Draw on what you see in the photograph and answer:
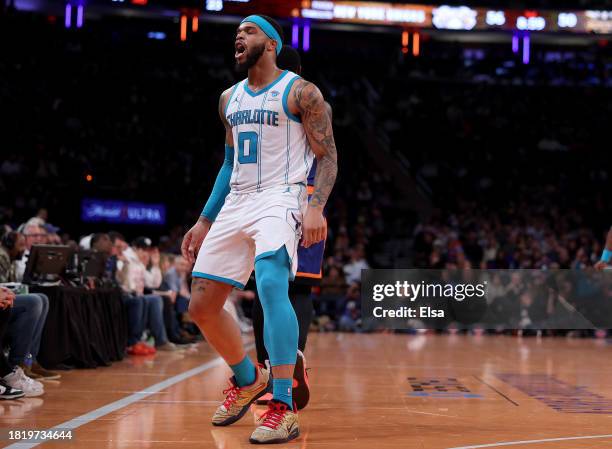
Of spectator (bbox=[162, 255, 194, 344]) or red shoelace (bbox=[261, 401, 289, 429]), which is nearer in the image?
red shoelace (bbox=[261, 401, 289, 429])

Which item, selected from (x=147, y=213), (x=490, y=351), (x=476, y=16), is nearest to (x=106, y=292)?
(x=490, y=351)

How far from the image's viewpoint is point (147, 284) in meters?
10.4

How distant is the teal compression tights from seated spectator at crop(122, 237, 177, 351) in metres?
5.93

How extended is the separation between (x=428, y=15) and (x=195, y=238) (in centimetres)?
2044

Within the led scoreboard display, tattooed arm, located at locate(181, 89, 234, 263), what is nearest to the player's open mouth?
tattooed arm, located at locate(181, 89, 234, 263)

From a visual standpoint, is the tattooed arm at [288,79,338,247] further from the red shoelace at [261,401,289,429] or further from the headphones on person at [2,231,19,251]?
the headphones on person at [2,231,19,251]

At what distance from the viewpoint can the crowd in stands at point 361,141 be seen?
18.1 m

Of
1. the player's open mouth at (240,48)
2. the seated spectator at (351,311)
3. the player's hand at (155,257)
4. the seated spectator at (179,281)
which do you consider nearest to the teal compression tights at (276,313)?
the player's open mouth at (240,48)

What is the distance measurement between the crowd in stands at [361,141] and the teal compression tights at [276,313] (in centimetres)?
877

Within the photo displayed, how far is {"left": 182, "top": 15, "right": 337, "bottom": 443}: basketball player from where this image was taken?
377 cm

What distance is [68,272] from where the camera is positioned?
771 cm

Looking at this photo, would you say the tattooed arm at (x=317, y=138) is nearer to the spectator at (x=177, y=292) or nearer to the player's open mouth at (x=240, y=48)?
the player's open mouth at (x=240, y=48)

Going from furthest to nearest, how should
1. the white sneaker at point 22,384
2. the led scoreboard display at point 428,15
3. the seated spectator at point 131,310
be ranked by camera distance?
the led scoreboard display at point 428,15 < the seated spectator at point 131,310 < the white sneaker at point 22,384

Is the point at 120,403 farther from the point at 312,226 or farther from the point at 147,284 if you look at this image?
the point at 147,284
